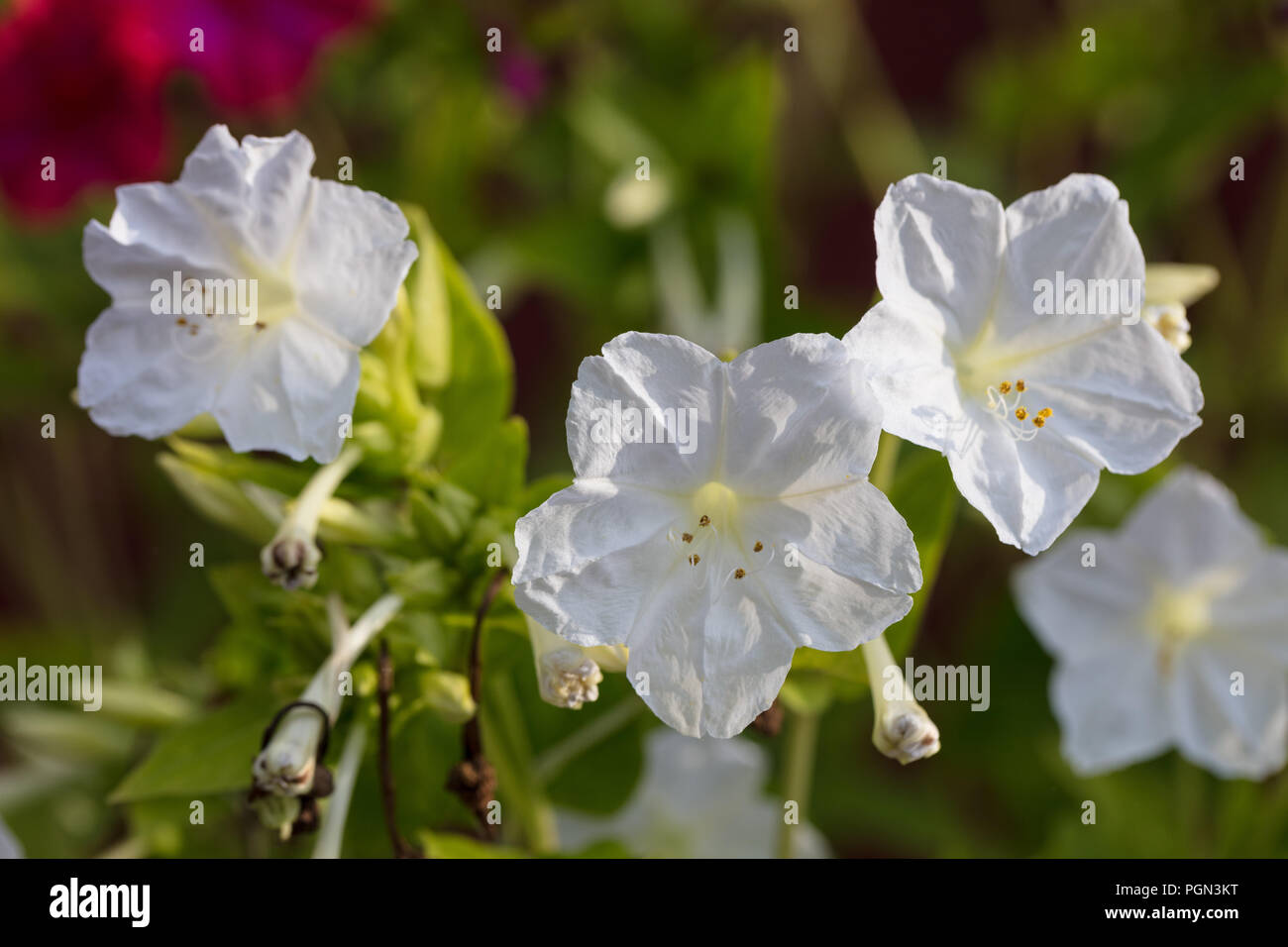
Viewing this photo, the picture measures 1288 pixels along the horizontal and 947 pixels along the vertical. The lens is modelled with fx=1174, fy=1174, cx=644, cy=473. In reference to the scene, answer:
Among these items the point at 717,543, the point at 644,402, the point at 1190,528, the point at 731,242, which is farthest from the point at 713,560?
the point at 731,242

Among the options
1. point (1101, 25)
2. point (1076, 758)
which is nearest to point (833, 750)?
point (1076, 758)

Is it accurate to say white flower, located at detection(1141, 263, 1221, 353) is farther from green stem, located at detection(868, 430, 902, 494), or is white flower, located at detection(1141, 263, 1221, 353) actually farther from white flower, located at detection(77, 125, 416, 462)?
white flower, located at detection(77, 125, 416, 462)

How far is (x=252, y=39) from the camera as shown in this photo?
1.39 meters

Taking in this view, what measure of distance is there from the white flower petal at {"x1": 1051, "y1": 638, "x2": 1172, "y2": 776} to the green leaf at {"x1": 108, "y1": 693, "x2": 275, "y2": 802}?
817mm

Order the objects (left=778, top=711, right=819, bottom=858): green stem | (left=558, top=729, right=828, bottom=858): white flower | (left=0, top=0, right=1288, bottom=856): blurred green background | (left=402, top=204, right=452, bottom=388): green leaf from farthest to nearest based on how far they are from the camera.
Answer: (left=0, top=0, right=1288, bottom=856): blurred green background
(left=558, top=729, right=828, bottom=858): white flower
(left=778, top=711, right=819, bottom=858): green stem
(left=402, top=204, right=452, bottom=388): green leaf

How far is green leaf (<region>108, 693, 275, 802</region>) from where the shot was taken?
91 cm

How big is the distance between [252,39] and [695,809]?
104 cm

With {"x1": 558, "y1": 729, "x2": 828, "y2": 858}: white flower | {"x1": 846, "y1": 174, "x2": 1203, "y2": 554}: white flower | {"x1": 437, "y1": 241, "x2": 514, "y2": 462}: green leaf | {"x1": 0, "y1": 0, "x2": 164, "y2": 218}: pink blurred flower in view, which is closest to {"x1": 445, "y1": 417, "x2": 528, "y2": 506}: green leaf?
{"x1": 437, "y1": 241, "x2": 514, "y2": 462}: green leaf

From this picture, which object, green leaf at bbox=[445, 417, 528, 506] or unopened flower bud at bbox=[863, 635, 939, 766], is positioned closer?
unopened flower bud at bbox=[863, 635, 939, 766]

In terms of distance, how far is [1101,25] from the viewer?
5.70 feet

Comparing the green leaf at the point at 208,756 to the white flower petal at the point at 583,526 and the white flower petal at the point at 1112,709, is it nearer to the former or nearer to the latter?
the white flower petal at the point at 583,526

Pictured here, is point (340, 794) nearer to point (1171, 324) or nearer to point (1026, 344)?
point (1026, 344)
